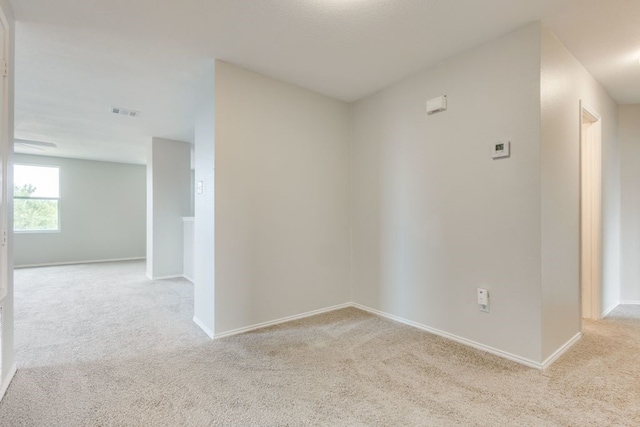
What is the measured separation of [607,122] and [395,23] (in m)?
2.80

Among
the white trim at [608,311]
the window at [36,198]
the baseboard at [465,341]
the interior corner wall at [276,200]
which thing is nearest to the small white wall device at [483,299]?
the baseboard at [465,341]

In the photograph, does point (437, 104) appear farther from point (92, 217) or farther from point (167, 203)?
point (92, 217)

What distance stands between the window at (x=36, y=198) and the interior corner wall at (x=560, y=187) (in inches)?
330

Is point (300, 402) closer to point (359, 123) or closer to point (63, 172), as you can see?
point (359, 123)

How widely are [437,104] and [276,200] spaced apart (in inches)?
65.3

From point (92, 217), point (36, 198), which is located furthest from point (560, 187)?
point (36, 198)

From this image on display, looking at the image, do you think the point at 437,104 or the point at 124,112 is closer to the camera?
the point at 437,104

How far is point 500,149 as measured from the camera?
86.7 inches

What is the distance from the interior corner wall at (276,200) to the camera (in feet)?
8.65

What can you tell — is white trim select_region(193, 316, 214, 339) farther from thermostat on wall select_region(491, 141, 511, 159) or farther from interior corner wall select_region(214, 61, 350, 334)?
thermostat on wall select_region(491, 141, 511, 159)

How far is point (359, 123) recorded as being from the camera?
3.45 metres

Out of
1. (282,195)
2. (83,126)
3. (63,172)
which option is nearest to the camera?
(282,195)

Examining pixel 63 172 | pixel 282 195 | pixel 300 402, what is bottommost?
pixel 300 402

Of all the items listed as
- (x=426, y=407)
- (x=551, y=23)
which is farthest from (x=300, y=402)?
(x=551, y=23)
